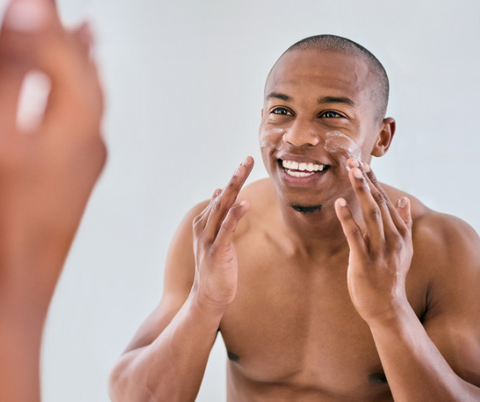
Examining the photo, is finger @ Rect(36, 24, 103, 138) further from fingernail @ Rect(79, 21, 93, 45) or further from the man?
the man

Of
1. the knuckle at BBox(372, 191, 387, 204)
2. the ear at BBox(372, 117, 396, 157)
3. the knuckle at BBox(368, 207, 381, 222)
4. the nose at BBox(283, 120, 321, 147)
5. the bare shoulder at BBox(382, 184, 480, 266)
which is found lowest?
the knuckle at BBox(368, 207, 381, 222)

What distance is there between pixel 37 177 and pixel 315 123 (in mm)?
454

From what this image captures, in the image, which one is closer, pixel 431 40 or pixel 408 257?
pixel 408 257

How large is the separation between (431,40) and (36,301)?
118cm

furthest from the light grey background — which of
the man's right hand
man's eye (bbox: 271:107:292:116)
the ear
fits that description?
the man's right hand

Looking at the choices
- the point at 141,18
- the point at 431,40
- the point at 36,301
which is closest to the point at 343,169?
the point at 36,301

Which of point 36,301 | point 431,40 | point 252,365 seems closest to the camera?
point 36,301

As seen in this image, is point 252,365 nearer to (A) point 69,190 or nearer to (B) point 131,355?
(B) point 131,355

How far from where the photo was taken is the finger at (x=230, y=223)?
0.90m

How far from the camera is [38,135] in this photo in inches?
29.9

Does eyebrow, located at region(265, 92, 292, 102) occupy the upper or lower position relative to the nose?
upper

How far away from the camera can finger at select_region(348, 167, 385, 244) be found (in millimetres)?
828

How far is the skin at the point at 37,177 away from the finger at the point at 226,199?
194 millimetres

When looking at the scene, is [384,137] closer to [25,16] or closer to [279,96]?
[279,96]
